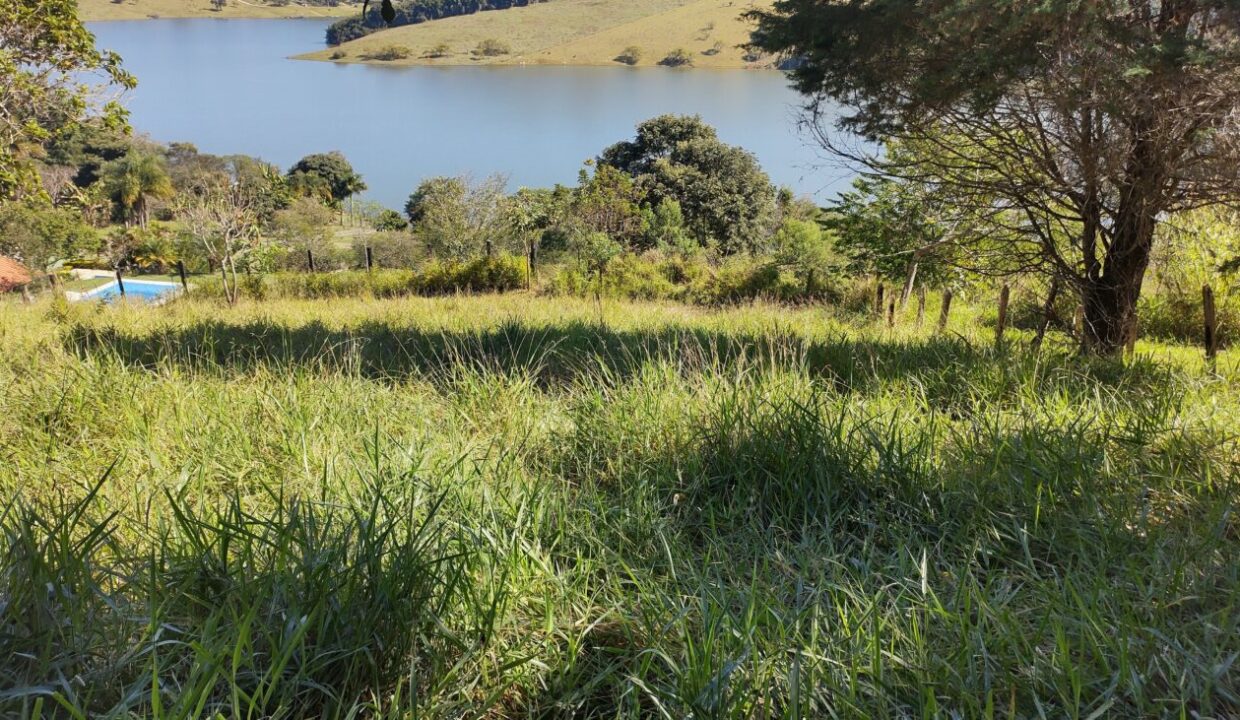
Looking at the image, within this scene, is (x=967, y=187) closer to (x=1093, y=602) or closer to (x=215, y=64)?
(x=1093, y=602)

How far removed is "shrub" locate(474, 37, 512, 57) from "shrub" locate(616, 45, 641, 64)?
22265 millimetres

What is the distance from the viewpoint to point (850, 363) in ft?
14.8

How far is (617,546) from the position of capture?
7.65ft

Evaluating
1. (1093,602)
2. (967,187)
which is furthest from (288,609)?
(967,187)

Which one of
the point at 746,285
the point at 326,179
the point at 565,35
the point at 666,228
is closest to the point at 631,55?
the point at 565,35

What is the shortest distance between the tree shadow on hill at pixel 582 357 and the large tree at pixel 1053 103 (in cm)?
170

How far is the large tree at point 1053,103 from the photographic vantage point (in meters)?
4.61

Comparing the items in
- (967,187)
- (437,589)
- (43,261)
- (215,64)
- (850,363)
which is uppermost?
(215,64)

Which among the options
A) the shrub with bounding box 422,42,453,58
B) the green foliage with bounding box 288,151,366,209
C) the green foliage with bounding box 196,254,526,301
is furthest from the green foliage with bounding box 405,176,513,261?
the shrub with bounding box 422,42,453,58

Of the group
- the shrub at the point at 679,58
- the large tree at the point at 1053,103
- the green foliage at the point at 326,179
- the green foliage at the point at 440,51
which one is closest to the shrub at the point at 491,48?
the green foliage at the point at 440,51

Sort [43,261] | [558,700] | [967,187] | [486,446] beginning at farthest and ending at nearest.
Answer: [43,261]
[967,187]
[486,446]
[558,700]

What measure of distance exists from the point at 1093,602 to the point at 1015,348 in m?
3.47

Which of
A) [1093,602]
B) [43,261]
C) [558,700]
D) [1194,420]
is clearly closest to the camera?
[558,700]

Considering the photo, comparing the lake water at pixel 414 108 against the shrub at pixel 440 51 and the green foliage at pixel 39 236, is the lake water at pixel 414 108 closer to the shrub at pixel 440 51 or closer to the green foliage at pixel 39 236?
the shrub at pixel 440 51
